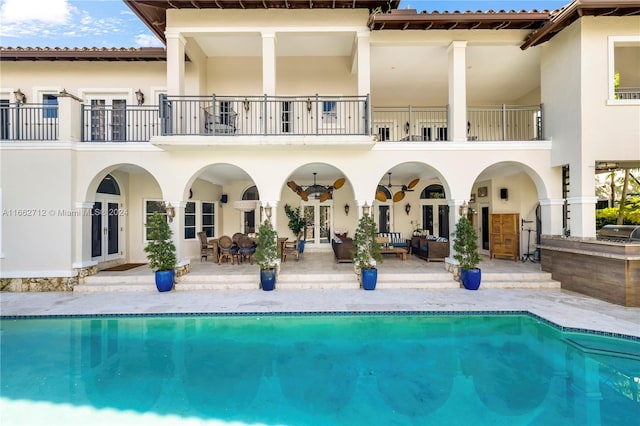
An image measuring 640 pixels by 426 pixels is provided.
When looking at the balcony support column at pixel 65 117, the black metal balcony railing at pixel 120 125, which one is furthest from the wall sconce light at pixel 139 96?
the balcony support column at pixel 65 117

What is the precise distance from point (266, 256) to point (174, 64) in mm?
6447

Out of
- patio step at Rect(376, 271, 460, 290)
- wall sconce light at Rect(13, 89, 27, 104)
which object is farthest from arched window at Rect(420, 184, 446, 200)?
wall sconce light at Rect(13, 89, 27, 104)

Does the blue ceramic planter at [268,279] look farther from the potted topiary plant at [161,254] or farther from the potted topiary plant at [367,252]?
the potted topiary plant at [161,254]

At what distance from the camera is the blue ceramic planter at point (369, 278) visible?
9.17m

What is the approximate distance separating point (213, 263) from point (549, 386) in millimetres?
10611

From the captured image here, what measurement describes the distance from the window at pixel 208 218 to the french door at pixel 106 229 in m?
3.23

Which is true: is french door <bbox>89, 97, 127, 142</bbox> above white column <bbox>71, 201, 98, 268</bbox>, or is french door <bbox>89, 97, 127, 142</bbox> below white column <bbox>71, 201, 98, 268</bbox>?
above

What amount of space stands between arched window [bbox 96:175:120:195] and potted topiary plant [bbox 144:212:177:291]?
3.84m

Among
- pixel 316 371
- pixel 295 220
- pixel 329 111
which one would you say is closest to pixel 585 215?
pixel 329 111

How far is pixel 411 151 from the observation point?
9672 mm

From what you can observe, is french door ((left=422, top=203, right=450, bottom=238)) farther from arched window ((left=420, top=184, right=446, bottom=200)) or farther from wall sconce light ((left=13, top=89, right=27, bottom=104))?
wall sconce light ((left=13, top=89, right=27, bottom=104))

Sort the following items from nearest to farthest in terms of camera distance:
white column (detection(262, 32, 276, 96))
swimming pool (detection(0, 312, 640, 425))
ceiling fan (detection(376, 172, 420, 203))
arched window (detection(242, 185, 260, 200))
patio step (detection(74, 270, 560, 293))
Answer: swimming pool (detection(0, 312, 640, 425)), patio step (detection(74, 270, 560, 293)), white column (detection(262, 32, 276, 96)), ceiling fan (detection(376, 172, 420, 203)), arched window (detection(242, 185, 260, 200))

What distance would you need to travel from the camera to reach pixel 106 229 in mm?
11688

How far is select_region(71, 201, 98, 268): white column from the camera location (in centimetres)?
950
